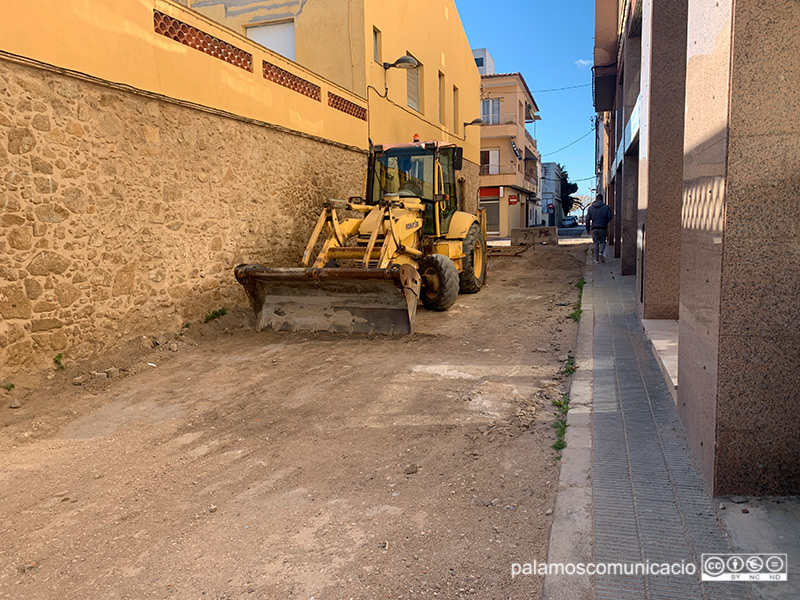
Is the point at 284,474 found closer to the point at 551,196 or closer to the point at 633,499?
the point at 633,499

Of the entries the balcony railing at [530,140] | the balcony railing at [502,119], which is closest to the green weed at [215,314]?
the balcony railing at [502,119]

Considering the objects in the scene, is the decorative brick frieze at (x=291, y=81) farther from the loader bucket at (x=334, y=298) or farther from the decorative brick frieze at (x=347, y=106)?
the loader bucket at (x=334, y=298)

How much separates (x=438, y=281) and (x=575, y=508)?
19.0 ft

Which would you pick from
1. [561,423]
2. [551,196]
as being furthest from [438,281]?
[551,196]

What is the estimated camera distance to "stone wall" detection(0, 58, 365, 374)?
17.0ft

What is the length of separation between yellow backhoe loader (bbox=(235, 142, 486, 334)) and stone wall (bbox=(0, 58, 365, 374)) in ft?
3.12

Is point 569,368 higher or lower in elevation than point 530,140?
lower

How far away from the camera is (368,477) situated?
11.3ft

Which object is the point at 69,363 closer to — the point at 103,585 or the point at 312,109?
the point at 103,585

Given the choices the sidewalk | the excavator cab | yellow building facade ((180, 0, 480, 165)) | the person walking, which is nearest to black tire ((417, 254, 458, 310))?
the excavator cab

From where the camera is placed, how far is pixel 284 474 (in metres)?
3.53

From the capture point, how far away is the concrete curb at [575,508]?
2320 millimetres

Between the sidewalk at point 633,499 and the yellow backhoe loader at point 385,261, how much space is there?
9.43 ft

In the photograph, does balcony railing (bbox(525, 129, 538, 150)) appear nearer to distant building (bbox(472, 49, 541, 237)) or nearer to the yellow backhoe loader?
distant building (bbox(472, 49, 541, 237))
